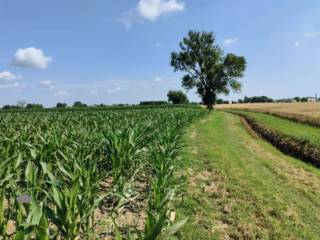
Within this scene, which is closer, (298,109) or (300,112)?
(300,112)

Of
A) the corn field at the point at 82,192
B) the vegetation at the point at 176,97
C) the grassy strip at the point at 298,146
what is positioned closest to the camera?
the corn field at the point at 82,192

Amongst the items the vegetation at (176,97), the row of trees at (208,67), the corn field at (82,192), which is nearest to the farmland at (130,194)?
Answer: the corn field at (82,192)

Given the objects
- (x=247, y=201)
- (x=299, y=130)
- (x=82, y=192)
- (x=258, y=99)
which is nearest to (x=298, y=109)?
(x=299, y=130)

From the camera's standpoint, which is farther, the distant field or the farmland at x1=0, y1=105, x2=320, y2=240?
the distant field

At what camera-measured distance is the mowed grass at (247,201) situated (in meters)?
5.32

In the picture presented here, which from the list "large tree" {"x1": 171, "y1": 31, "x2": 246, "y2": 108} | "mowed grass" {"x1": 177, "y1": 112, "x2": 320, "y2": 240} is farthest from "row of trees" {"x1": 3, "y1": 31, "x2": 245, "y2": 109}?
"mowed grass" {"x1": 177, "y1": 112, "x2": 320, "y2": 240}

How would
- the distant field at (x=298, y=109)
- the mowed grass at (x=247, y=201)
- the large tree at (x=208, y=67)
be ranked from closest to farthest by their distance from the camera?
the mowed grass at (x=247, y=201) < the distant field at (x=298, y=109) < the large tree at (x=208, y=67)

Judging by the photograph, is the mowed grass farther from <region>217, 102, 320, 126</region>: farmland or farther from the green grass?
<region>217, 102, 320, 126</region>: farmland

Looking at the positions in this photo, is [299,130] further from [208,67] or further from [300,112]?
[208,67]

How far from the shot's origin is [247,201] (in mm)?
6762

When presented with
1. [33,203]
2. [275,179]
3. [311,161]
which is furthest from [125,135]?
[311,161]

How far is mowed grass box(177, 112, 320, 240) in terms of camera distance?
17.5ft

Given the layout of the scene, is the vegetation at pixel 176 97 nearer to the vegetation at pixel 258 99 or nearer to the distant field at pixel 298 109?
the vegetation at pixel 258 99

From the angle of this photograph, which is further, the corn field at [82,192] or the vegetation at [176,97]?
the vegetation at [176,97]
